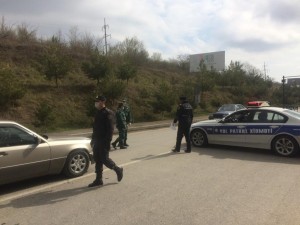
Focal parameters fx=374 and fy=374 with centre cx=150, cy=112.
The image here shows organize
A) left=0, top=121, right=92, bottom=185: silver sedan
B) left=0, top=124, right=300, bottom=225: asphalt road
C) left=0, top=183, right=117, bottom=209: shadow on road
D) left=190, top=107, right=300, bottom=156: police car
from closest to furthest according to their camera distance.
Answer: left=0, top=124, right=300, bottom=225: asphalt road → left=0, top=183, right=117, bottom=209: shadow on road → left=0, top=121, right=92, bottom=185: silver sedan → left=190, top=107, right=300, bottom=156: police car

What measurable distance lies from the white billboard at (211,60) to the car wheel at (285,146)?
171 feet

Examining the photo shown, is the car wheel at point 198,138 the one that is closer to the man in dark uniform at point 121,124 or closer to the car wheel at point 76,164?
the man in dark uniform at point 121,124

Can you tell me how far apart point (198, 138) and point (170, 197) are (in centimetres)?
644

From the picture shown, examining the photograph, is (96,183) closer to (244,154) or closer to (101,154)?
(101,154)

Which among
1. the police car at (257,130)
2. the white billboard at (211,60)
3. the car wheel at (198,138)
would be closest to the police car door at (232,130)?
the police car at (257,130)

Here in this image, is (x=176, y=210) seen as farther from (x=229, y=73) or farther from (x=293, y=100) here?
(x=293, y=100)

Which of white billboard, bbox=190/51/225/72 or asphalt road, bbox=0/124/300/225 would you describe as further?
white billboard, bbox=190/51/225/72

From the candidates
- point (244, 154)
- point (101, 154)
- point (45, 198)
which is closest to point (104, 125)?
point (101, 154)

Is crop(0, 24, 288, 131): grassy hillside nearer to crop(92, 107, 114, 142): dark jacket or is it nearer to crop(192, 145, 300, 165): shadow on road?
crop(192, 145, 300, 165): shadow on road

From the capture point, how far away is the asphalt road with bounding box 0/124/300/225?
5598 millimetres

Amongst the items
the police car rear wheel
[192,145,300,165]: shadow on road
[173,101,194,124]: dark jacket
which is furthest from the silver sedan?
the police car rear wheel

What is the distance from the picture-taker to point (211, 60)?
63688mm

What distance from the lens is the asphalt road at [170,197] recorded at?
5598mm

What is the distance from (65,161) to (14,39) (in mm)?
28135
